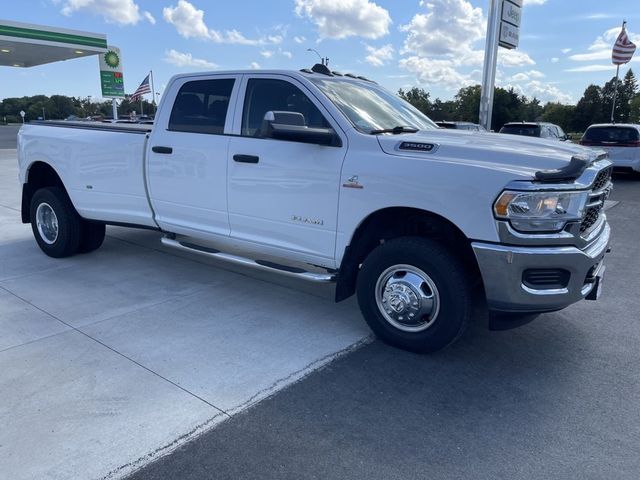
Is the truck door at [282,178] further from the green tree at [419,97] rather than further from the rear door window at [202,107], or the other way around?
the green tree at [419,97]

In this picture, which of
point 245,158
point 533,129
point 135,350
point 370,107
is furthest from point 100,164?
point 533,129

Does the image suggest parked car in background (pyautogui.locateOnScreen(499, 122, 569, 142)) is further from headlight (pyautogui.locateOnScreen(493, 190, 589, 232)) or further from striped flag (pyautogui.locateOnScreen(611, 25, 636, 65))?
headlight (pyautogui.locateOnScreen(493, 190, 589, 232))

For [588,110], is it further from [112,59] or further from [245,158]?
[245,158]

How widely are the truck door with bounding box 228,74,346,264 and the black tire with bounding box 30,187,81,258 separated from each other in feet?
8.26

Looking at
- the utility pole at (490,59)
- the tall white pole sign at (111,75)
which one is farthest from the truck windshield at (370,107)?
the tall white pole sign at (111,75)

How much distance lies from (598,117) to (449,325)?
210 ft

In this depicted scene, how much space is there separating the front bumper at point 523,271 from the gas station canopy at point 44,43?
3130 cm

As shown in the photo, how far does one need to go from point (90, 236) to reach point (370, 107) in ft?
12.8

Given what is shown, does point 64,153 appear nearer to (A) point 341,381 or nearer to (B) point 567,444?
(A) point 341,381

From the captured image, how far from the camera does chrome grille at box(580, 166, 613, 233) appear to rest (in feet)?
11.4

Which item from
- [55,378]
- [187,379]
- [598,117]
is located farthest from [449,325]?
[598,117]

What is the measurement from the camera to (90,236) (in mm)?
6371

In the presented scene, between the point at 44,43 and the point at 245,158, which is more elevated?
the point at 44,43

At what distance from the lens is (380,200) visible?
3707mm
